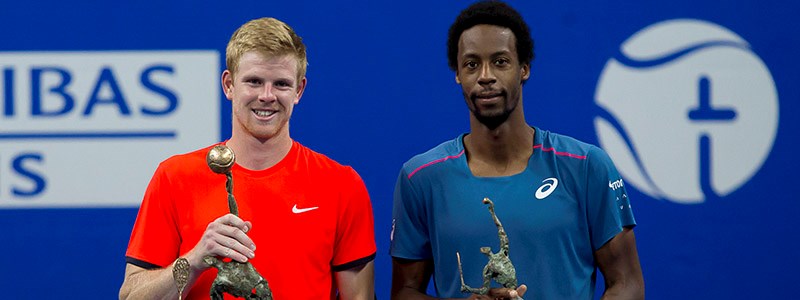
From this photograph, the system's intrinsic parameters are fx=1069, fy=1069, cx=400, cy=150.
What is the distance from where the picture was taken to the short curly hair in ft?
7.66

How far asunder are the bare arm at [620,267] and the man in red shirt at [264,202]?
0.53 meters

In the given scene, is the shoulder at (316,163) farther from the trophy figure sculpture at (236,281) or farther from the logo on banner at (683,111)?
the logo on banner at (683,111)

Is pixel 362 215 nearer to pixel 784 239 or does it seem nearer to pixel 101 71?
pixel 101 71

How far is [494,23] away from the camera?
2.34m

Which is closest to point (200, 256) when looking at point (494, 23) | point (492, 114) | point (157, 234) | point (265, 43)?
point (157, 234)

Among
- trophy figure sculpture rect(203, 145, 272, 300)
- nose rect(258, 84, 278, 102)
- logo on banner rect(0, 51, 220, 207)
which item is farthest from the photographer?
logo on banner rect(0, 51, 220, 207)

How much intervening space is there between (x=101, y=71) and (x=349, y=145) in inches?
31.1

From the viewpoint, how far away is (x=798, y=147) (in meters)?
3.32

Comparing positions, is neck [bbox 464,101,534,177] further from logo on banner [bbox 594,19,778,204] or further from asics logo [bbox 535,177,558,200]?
logo on banner [bbox 594,19,778,204]

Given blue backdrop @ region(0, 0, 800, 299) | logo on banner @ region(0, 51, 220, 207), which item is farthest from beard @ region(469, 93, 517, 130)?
logo on banner @ region(0, 51, 220, 207)

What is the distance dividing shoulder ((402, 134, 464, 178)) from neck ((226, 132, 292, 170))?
33 cm

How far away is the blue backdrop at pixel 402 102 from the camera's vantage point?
328 centimetres

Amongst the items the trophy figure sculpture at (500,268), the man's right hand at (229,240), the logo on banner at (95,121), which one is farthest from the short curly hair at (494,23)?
the logo on banner at (95,121)

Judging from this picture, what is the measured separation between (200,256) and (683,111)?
71.6 inches
